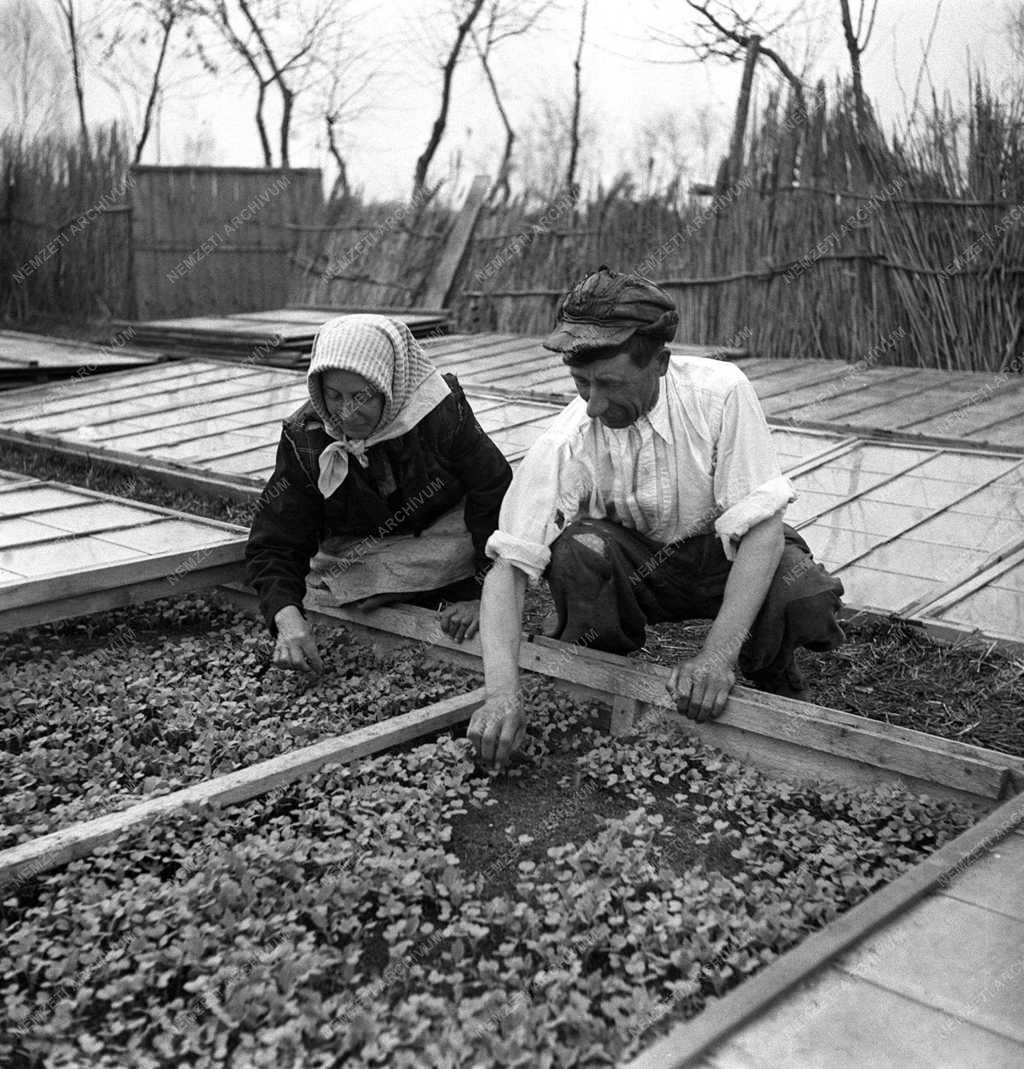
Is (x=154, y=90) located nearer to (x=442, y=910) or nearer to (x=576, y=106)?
(x=576, y=106)

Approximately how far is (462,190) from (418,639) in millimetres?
7704

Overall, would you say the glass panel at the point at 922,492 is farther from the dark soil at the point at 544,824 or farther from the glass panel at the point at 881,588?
the dark soil at the point at 544,824

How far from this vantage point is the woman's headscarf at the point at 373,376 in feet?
12.0

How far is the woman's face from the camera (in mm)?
3689

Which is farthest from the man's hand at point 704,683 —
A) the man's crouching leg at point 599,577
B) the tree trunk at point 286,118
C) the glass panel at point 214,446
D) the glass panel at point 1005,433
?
the tree trunk at point 286,118

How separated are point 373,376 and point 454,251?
24.3 ft

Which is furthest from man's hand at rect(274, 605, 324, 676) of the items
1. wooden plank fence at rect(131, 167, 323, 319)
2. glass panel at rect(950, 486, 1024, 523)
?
wooden plank fence at rect(131, 167, 323, 319)

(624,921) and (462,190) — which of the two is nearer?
(624,921)

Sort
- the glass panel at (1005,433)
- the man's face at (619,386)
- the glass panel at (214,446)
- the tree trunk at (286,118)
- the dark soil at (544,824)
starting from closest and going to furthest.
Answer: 1. the dark soil at (544,824)
2. the man's face at (619,386)
3. the glass panel at (1005,433)
4. the glass panel at (214,446)
5. the tree trunk at (286,118)

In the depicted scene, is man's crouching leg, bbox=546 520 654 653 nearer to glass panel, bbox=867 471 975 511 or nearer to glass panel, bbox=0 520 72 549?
glass panel, bbox=867 471 975 511

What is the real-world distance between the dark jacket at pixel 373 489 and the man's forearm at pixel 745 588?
1083 mm

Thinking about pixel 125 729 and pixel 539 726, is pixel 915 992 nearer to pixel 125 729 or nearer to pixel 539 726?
pixel 539 726

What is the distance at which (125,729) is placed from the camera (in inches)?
143

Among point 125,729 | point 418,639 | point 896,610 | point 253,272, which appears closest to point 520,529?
point 418,639
